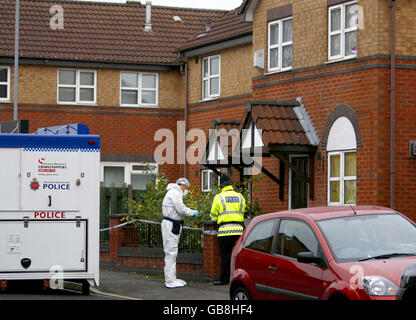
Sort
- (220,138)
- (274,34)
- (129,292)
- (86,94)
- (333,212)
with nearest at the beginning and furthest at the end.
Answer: (333,212) < (129,292) < (274,34) < (220,138) < (86,94)

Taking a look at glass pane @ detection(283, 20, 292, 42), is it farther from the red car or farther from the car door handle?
the car door handle

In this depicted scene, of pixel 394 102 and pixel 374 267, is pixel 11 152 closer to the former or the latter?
pixel 374 267

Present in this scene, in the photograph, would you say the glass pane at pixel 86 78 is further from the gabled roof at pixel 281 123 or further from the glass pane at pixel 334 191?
the glass pane at pixel 334 191

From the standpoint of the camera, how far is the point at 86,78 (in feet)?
110

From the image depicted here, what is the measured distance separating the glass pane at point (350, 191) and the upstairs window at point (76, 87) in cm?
1394

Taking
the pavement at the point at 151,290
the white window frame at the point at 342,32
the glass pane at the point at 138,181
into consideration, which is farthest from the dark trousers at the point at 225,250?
the glass pane at the point at 138,181

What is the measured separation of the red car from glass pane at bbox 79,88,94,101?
845 inches

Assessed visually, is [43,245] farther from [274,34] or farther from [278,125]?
[274,34]

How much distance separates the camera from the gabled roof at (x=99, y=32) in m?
33.1

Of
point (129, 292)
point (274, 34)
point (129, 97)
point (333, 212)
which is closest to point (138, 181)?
point (129, 97)

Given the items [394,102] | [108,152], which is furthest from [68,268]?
[108,152]

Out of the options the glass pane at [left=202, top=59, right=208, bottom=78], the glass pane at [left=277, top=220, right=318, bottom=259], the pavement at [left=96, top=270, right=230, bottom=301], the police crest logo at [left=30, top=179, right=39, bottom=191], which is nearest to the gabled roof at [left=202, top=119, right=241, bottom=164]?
the pavement at [left=96, top=270, right=230, bottom=301]

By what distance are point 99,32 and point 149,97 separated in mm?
2923

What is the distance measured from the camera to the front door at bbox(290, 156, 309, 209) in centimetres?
2347
